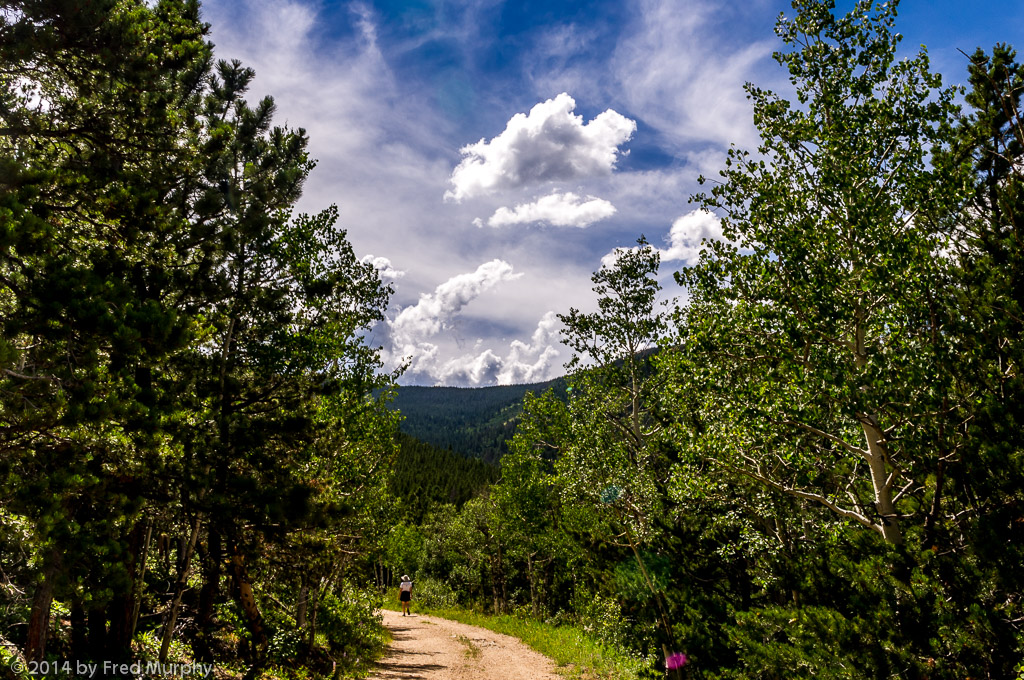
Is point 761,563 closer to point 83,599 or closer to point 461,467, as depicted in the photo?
point 83,599

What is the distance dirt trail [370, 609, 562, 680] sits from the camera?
39.4 feet

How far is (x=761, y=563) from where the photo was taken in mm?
8352

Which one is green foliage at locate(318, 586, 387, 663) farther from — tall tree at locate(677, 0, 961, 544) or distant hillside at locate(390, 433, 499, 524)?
distant hillside at locate(390, 433, 499, 524)

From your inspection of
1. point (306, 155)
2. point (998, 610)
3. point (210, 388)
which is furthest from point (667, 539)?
point (306, 155)

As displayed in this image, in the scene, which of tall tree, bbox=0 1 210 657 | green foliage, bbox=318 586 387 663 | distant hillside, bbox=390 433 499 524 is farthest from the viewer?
distant hillside, bbox=390 433 499 524

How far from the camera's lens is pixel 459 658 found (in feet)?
46.9

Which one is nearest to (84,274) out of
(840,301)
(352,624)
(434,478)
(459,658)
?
(840,301)

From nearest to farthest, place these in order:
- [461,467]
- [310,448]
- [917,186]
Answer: [917,186], [310,448], [461,467]

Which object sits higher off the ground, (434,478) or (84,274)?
(84,274)

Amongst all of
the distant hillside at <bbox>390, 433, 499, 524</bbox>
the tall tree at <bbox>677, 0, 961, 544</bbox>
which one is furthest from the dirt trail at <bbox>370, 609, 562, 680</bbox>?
the distant hillside at <bbox>390, 433, 499, 524</bbox>

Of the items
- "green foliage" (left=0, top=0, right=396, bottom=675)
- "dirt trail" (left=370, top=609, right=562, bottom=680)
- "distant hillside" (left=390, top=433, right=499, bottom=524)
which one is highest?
"green foliage" (left=0, top=0, right=396, bottom=675)

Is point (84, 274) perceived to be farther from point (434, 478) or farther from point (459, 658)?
point (434, 478)

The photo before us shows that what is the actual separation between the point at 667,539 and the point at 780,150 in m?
7.70

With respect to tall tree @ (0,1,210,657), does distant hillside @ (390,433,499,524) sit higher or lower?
lower
